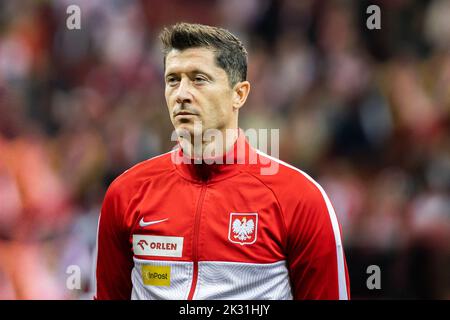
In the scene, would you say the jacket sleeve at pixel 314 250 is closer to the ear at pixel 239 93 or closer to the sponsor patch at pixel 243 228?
the sponsor patch at pixel 243 228

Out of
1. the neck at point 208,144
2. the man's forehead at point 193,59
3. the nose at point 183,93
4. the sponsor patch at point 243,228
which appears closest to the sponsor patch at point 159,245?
the sponsor patch at point 243,228

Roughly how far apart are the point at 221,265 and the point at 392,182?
9.22ft

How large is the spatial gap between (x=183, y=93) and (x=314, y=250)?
0.73 m

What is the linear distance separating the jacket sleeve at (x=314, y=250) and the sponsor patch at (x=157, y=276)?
45 centimetres

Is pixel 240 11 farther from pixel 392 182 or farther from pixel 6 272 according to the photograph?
pixel 6 272

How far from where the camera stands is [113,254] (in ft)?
8.80

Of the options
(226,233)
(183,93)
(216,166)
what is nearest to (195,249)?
(226,233)

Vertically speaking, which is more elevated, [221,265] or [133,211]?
[133,211]

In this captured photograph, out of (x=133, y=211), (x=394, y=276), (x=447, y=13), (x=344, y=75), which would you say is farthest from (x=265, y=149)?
(x=133, y=211)

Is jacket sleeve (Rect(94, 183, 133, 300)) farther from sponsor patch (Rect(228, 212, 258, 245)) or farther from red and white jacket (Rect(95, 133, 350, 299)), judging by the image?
sponsor patch (Rect(228, 212, 258, 245))

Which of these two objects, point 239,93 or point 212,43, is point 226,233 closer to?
point 239,93

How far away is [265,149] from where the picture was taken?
5.02 m

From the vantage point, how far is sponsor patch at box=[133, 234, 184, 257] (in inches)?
99.6

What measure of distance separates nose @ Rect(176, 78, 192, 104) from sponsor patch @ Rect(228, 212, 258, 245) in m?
0.46
